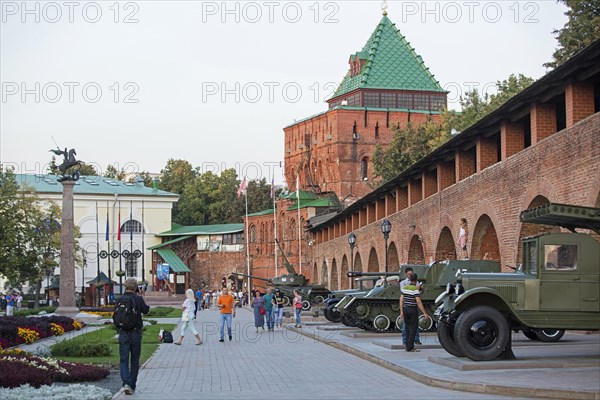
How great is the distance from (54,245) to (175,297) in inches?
883

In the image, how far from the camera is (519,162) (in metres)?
25.9

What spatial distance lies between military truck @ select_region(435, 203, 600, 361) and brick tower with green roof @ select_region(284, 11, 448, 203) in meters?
78.8

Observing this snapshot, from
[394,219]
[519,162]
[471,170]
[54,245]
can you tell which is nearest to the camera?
[519,162]

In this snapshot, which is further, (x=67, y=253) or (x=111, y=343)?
(x=67, y=253)

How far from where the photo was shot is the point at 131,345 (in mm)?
14781

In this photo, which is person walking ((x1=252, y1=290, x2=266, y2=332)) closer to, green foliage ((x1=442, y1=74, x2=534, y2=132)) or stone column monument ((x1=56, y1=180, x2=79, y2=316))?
stone column monument ((x1=56, y1=180, x2=79, y2=316))

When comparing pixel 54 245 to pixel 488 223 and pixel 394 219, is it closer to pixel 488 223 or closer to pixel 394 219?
pixel 394 219

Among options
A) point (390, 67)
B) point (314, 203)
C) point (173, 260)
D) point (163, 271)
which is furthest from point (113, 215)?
point (390, 67)

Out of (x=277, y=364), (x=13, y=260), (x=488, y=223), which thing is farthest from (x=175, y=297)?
(x=277, y=364)

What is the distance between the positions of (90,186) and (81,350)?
80.7 meters

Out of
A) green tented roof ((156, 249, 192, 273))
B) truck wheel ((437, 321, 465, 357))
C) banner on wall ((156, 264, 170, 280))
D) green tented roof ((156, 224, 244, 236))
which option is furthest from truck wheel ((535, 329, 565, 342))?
green tented roof ((156, 224, 244, 236))

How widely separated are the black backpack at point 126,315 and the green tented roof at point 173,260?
267 feet

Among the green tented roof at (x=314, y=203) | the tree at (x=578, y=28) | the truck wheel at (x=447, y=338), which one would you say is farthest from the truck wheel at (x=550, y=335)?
the green tented roof at (x=314, y=203)

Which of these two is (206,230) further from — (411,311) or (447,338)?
(447,338)
